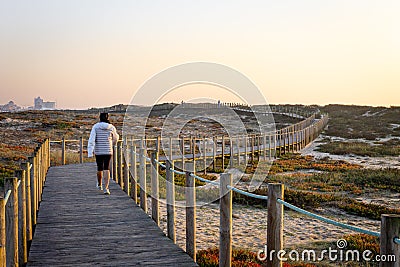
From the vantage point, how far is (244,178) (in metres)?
19.8

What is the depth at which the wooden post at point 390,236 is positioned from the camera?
2883mm

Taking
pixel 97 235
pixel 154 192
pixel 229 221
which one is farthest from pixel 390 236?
pixel 154 192

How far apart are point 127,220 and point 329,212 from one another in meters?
6.52

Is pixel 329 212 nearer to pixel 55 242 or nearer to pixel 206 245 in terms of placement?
pixel 206 245

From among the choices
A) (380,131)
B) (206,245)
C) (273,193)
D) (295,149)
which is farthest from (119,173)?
(380,131)

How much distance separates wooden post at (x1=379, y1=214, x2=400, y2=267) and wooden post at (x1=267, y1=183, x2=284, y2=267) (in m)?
1.40

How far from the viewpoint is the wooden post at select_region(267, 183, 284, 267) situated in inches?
169

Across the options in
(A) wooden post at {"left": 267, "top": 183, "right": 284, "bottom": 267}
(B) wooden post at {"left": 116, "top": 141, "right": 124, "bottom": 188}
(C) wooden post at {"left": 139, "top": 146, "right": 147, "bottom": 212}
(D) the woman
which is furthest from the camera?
(B) wooden post at {"left": 116, "top": 141, "right": 124, "bottom": 188}

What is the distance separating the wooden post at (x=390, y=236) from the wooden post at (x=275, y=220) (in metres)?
1.40

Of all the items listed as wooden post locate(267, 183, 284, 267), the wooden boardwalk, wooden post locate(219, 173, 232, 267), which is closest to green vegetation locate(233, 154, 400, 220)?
the wooden boardwalk

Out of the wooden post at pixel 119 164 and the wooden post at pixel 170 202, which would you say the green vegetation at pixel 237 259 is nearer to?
the wooden post at pixel 170 202

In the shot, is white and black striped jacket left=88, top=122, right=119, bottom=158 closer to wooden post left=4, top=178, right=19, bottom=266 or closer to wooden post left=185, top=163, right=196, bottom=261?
wooden post left=185, top=163, right=196, bottom=261

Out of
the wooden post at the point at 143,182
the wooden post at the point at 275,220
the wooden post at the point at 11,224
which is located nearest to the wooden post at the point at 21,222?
the wooden post at the point at 11,224

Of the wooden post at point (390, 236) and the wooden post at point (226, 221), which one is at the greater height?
the wooden post at point (390, 236)
